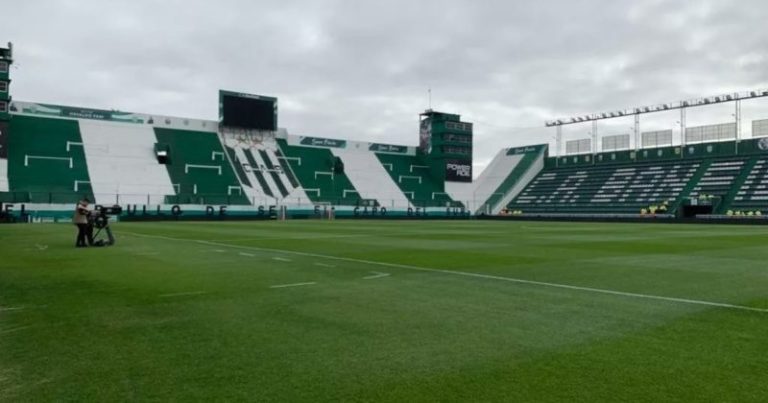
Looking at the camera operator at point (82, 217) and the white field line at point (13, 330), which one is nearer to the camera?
the white field line at point (13, 330)

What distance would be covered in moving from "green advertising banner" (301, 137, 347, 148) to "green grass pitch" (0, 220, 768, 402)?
6714 centimetres

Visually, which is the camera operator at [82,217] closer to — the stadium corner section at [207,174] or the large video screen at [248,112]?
the stadium corner section at [207,174]

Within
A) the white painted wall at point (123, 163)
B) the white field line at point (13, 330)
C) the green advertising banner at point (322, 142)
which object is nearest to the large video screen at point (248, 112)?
the green advertising banner at point (322, 142)

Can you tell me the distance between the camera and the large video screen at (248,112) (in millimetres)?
69812

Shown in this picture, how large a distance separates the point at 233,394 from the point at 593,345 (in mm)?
3394

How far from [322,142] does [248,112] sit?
12358 millimetres

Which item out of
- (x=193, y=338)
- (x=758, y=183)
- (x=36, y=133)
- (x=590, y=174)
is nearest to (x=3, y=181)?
(x=36, y=133)

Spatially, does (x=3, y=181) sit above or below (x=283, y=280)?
above

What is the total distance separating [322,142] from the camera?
79.8 metres

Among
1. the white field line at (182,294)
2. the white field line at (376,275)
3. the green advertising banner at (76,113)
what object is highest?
the green advertising banner at (76,113)

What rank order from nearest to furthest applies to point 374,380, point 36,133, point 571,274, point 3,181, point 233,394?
point 233,394 < point 374,380 < point 571,274 < point 3,181 < point 36,133

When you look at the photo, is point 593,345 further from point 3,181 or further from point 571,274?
point 3,181

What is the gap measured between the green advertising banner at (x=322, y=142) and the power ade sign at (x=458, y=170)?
50.1ft

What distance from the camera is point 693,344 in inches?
217
